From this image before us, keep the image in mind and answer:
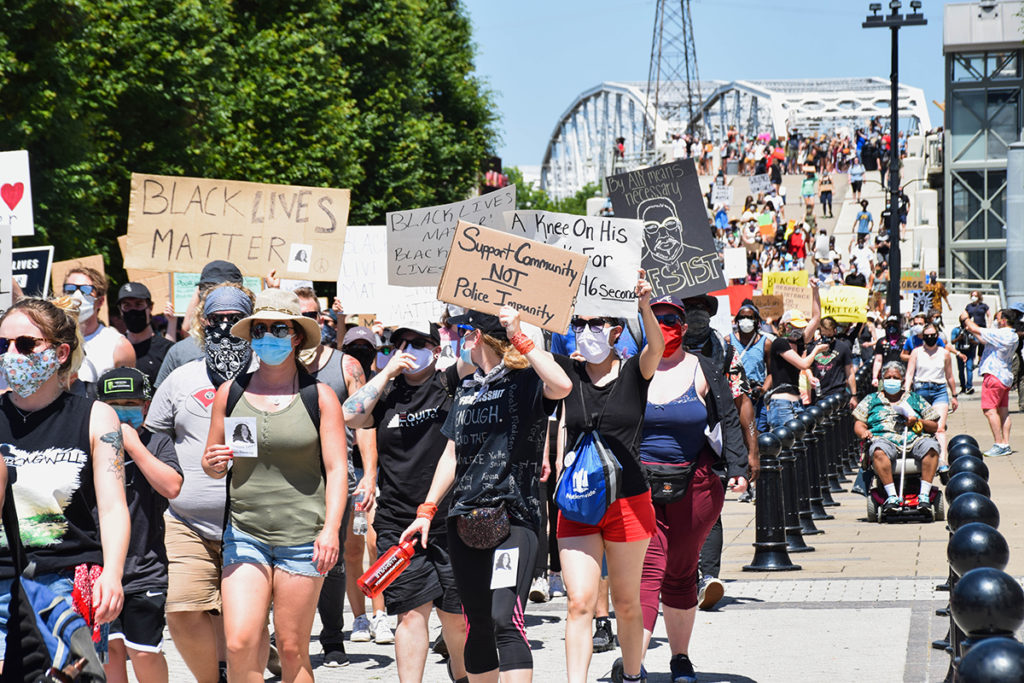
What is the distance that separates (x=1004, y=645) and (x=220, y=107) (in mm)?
24956

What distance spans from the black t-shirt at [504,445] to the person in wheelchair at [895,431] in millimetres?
8756

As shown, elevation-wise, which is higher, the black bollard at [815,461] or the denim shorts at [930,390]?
the denim shorts at [930,390]

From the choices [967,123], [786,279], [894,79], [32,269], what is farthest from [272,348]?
[967,123]

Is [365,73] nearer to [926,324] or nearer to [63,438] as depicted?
[926,324]

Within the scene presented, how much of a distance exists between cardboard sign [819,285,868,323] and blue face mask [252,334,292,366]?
16.8 meters

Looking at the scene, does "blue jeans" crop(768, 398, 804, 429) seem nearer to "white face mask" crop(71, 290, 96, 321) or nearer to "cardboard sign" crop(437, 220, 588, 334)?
"white face mask" crop(71, 290, 96, 321)

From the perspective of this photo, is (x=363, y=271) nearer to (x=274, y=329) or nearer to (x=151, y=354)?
(x=151, y=354)

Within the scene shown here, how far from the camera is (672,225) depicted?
9438mm

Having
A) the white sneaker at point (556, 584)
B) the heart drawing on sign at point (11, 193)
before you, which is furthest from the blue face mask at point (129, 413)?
the white sneaker at point (556, 584)

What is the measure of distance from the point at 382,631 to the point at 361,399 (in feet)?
7.98

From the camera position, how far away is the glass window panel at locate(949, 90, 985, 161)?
169ft

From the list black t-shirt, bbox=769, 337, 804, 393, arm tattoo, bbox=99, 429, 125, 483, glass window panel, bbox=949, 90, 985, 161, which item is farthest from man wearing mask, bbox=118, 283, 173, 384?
glass window panel, bbox=949, 90, 985, 161

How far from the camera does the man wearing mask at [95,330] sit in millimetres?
8352

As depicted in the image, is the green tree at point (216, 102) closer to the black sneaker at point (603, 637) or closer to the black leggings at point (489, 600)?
the black sneaker at point (603, 637)
